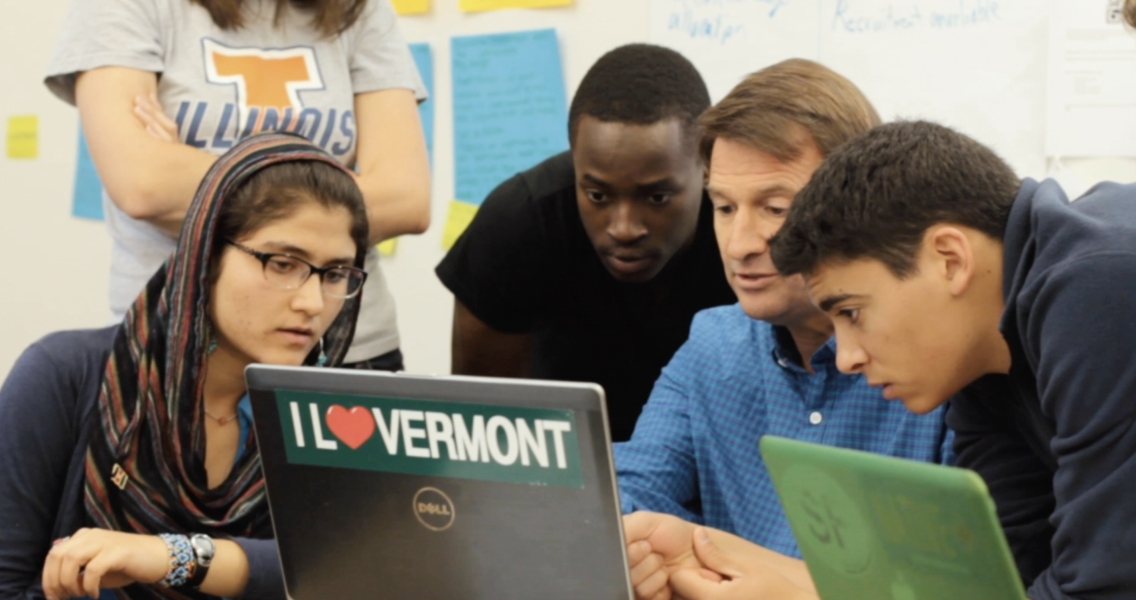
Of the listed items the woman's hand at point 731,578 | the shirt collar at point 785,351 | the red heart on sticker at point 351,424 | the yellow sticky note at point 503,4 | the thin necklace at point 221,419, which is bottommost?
the woman's hand at point 731,578

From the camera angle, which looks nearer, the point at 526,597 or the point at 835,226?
the point at 526,597

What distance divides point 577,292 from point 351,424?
1039 millimetres

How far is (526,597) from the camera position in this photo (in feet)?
3.32

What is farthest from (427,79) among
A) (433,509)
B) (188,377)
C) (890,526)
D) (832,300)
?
(890,526)

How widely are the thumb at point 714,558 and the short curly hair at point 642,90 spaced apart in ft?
2.47

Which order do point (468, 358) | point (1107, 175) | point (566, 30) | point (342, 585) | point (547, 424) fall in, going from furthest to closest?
point (566, 30) → point (468, 358) → point (1107, 175) → point (342, 585) → point (547, 424)

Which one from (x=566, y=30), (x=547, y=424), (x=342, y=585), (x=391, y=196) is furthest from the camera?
(x=566, y=30)

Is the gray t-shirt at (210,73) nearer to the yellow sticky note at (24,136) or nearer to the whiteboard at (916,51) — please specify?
the whiteboard at (916,51)

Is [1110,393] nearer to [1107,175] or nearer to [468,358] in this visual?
[1107,175]

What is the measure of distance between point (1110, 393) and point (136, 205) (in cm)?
121

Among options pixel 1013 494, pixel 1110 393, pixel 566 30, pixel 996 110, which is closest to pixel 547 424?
pixel 1110 393

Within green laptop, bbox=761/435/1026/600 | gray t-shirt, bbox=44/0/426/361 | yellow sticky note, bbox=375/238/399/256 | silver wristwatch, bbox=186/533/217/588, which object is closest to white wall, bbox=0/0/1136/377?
yellow sticky note, bbox=375/238/399/256

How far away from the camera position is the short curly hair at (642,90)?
1.84m

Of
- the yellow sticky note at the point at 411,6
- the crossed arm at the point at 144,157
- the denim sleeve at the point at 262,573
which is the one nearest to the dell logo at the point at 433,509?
the denim sleeve at the point at 262,573
